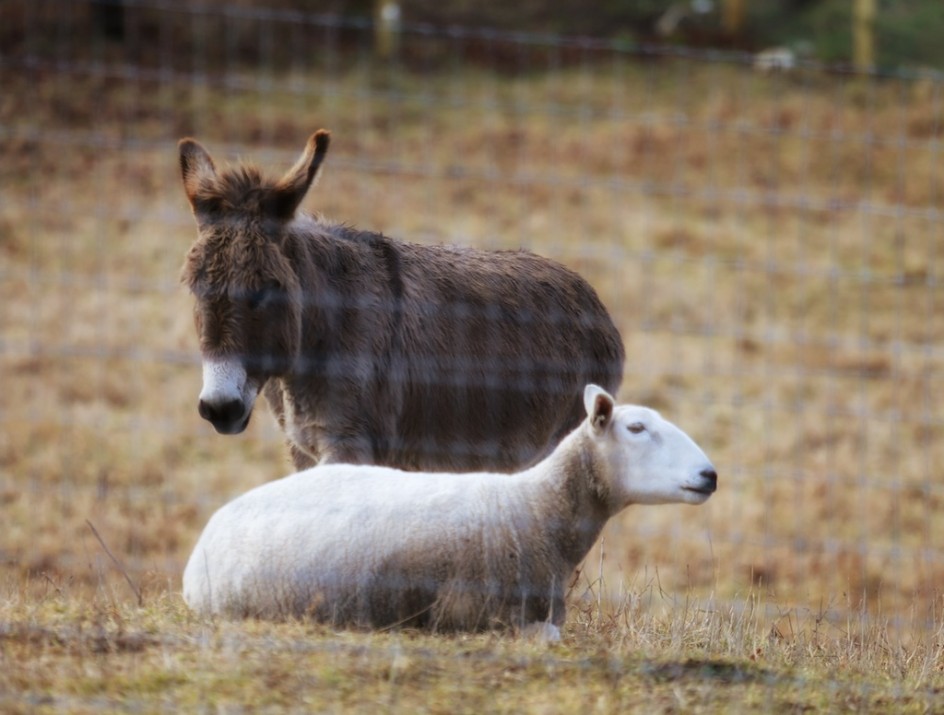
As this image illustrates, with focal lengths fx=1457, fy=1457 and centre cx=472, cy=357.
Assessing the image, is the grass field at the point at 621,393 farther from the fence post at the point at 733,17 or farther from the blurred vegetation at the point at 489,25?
the fence post at the point at 733,17

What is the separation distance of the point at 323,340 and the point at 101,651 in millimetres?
1975

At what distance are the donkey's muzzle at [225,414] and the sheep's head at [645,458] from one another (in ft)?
4.58

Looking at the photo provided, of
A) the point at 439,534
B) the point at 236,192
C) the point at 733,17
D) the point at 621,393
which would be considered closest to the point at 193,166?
the point at 236,192

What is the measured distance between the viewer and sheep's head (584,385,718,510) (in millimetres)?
5711

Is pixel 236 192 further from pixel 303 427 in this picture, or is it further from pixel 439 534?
pixel 439 534

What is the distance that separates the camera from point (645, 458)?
5.79m

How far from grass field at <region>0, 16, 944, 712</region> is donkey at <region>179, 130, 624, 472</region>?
2.90 feet

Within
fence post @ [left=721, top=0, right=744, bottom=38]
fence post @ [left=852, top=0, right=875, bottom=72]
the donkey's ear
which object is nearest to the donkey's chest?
the donkey's ear

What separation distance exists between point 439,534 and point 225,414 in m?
1.03

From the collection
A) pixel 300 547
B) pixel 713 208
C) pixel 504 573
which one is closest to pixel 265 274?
pixel 300 547

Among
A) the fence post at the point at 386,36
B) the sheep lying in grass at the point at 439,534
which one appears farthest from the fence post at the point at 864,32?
the sheep lying in grass at the point at 439,534

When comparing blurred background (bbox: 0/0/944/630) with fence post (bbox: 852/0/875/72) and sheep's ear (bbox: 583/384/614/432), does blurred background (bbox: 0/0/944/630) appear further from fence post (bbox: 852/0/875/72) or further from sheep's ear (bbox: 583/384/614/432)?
sheep's ear (bbox: 583/384/614/432)

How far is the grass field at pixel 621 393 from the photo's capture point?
192 inches

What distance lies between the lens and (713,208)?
66.8ft
